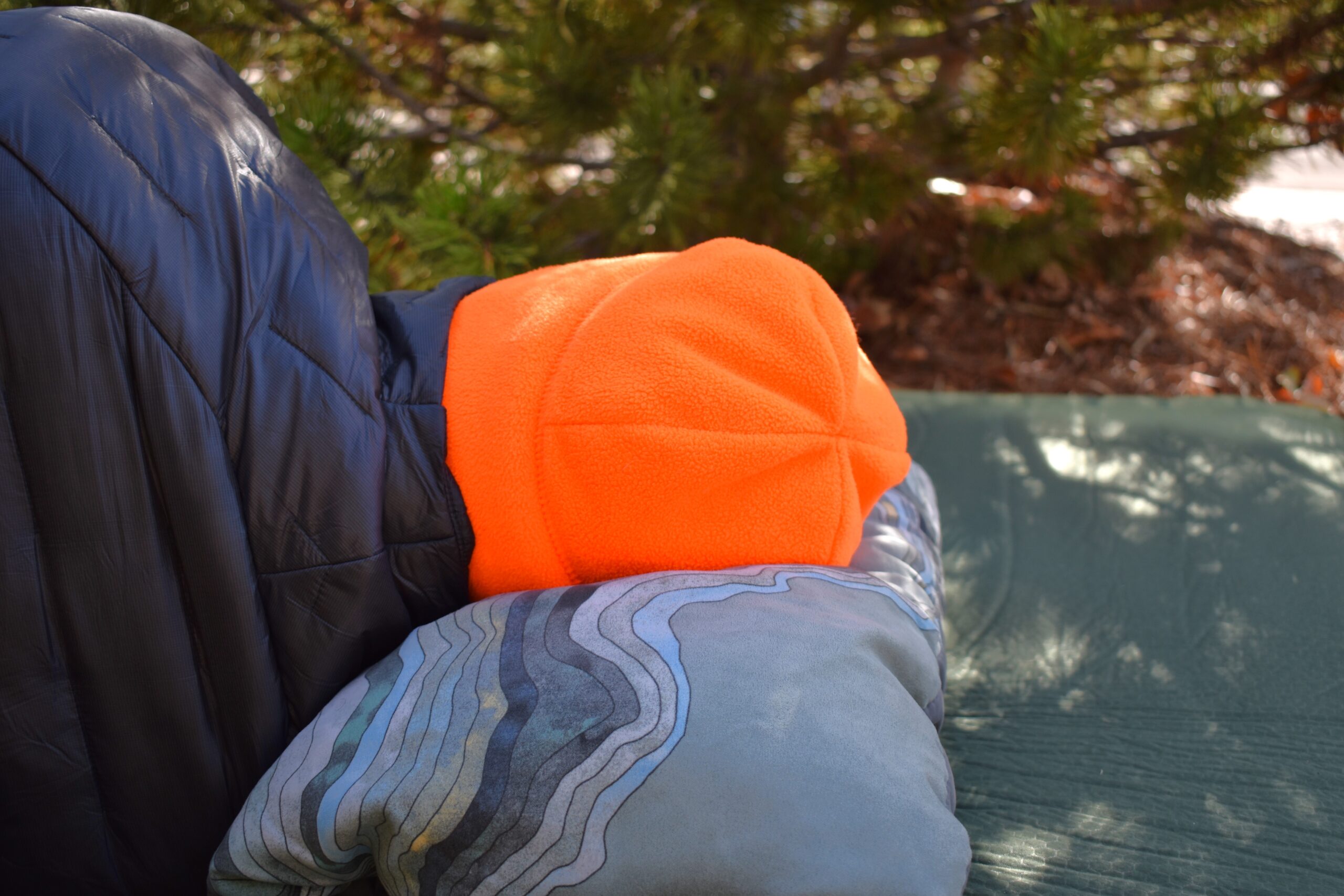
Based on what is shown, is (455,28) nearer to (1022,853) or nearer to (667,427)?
(667,427)

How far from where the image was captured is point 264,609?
30.9 inches

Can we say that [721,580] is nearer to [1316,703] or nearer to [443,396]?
[443,396]

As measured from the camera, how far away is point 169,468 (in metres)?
0.73

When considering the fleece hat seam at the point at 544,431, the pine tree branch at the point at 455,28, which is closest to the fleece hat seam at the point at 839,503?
the fleece hat seam at the point at 544,431

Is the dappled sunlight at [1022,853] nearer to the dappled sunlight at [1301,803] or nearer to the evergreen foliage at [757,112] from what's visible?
the dappled sunlight at [1301,803]

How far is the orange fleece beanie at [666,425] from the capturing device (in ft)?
2.47

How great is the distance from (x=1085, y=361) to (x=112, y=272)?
6.78ft

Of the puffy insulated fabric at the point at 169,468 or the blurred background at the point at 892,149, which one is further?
the blurred background at the point at 892,149

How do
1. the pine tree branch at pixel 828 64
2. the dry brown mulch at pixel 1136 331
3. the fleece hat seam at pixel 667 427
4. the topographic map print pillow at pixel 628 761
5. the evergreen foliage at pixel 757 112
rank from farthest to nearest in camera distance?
the dry brown mulch at pixel 1136 331, the pine tree branch at pixel 828 64, the evergreen foliage at pixel 757 112, the fleece hat seam at pixel 667 427, the topographic map print pillow at pixel 628 761

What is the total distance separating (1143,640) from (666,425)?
0.73 m

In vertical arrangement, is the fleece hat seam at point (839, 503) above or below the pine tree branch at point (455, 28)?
below

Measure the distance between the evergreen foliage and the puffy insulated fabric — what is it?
0.51m

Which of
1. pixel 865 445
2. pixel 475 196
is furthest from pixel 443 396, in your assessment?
pixel 475 196

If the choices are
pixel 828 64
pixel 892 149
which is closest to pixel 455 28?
pixel 828 64
